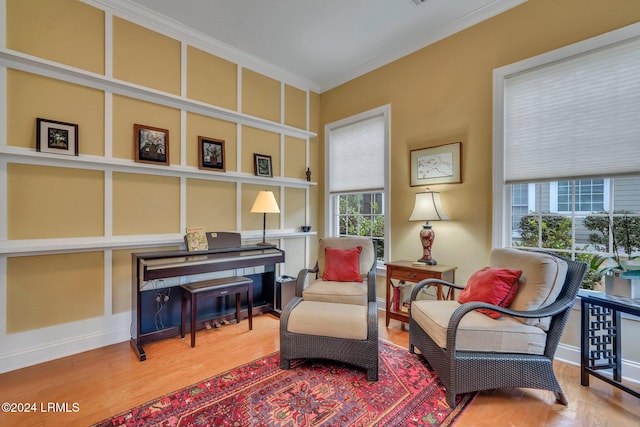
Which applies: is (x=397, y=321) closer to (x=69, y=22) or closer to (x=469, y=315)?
(x=469, y=315)

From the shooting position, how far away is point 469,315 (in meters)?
2.02

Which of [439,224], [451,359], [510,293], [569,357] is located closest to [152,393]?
[451,359]

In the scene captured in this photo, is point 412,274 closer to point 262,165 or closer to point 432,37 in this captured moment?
point 262,165

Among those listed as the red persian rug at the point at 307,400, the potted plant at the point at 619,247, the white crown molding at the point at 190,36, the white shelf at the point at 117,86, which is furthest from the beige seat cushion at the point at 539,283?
the white crown molding at the point at 190,36

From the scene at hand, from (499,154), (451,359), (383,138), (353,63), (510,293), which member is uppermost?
(353,63)

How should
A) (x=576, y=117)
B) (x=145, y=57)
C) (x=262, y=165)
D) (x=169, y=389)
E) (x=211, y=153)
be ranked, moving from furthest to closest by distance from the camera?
(x=262, y=165)
(x=211, y=153)
(x=145, y=57)
(x=576, y=117)
(x=169, y=389)

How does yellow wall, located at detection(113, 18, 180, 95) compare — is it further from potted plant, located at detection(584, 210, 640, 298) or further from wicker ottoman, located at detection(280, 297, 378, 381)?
potted plant, located at detection(584, 210, 640, 298)

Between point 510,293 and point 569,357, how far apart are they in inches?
39.8

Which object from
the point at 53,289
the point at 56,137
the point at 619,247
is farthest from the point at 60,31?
the point at 619,247

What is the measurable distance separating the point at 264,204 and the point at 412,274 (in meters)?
1.82

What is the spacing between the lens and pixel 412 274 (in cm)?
298

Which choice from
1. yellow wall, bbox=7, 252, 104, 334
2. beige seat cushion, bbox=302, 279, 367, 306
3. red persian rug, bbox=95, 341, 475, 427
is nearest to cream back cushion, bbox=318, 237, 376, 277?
beige seat cushion, bbox=302, 279, 367, 306

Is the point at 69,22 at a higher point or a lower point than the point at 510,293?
higher

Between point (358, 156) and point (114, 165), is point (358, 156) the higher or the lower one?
the higher one
